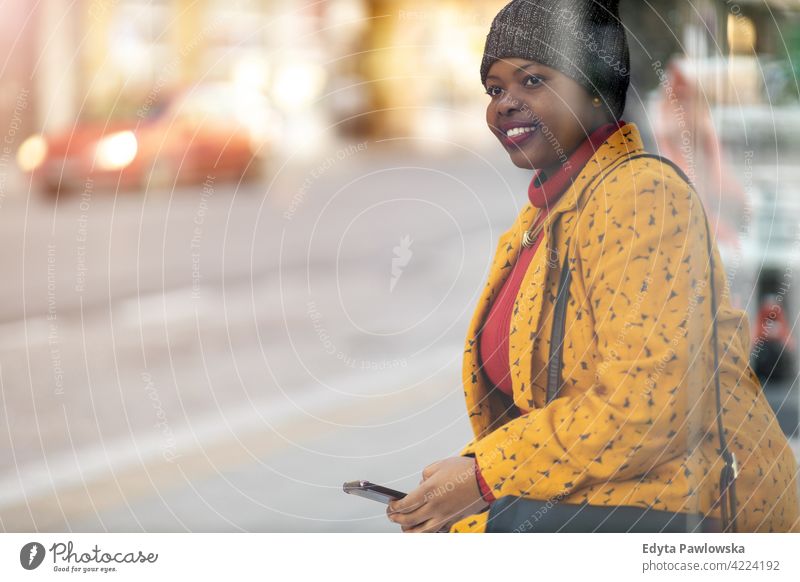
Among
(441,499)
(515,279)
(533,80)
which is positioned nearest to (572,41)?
(533,80)

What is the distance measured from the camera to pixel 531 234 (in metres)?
3.06

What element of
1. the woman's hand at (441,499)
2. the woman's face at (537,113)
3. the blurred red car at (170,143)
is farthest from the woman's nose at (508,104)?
the woman's hand at (441,499)

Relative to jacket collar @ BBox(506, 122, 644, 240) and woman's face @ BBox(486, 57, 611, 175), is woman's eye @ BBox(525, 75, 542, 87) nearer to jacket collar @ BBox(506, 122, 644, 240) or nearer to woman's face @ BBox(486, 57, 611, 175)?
woman's face @ BBox(486, 57, 611, 175)

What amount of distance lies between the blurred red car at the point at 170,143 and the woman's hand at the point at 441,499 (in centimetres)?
95

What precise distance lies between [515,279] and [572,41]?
62cm

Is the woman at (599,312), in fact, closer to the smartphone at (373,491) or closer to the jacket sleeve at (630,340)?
the jacket sleeve at (630,340)

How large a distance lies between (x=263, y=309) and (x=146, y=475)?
0.56 metres

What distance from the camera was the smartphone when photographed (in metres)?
3.18

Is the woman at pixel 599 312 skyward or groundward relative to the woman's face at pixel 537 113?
groundward

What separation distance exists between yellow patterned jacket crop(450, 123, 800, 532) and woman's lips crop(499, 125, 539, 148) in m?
0.17

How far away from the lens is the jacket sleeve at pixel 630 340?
2926 mm
